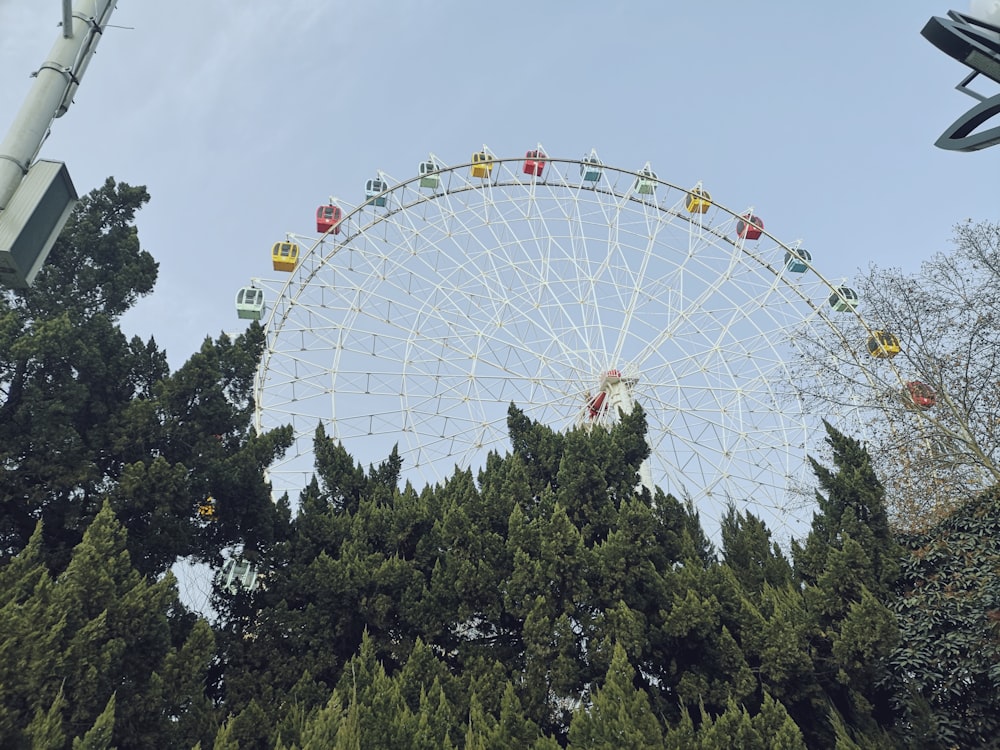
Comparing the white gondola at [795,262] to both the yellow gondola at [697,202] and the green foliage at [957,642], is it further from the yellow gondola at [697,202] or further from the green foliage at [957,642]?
the green foliage at [957,642]

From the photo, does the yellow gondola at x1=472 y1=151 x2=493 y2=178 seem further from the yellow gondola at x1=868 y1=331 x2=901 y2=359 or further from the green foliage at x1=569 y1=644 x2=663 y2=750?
the green foliage at x1=569 y1=644 x2=663 y2=750

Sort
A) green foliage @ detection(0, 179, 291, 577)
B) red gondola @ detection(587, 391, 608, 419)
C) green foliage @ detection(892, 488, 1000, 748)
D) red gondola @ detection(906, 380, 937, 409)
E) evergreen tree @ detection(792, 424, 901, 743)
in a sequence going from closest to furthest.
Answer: green foliage @ detection(892, 488, 1000, 748) < red gondola @ detection(906, 380, 937, 409) < evergreen tree @ detection(792, 424, 901, 743) < green foliage @ detection(0, 179, 291, 577) < red gondola @ detection(587, 391, 608, 419)

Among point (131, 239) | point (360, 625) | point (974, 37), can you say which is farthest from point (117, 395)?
point (974, 37)

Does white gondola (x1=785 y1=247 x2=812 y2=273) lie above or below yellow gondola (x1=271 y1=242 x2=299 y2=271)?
above

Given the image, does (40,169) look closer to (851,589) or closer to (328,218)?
(851,589)

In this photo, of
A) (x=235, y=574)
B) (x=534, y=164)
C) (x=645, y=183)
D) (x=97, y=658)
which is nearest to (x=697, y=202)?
(x=645, y=183)

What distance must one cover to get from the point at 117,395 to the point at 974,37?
16667 mm

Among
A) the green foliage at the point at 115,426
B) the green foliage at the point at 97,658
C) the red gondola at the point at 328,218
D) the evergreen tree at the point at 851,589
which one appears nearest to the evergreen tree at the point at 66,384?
the green foliage at the point at 115,426

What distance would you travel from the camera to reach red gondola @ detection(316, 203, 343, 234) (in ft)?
85.9

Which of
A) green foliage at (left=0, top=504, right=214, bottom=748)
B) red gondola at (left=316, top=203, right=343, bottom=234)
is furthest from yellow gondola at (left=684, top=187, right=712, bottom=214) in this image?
green foliage at (left=0, top=504, right=214, bottom=748)

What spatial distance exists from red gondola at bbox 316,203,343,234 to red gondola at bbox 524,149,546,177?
7224 mm

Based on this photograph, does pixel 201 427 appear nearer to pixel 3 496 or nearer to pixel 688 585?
pixel 3 496

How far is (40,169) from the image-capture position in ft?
12.6

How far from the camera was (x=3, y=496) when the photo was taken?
1380 cm
